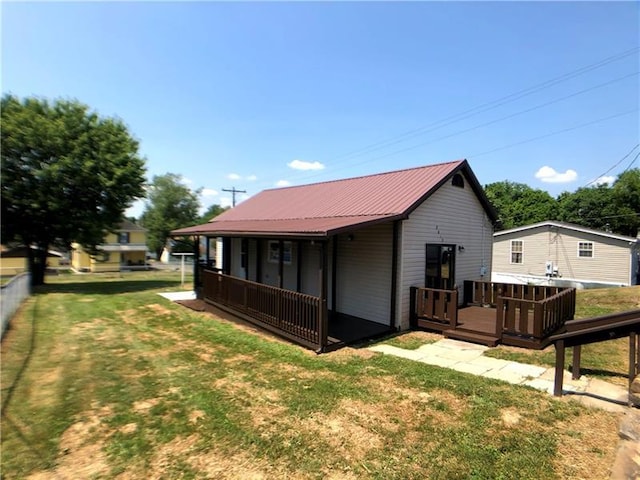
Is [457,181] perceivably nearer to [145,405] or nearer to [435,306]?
[435,306]

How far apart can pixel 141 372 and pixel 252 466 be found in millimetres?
3511

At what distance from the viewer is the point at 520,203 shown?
5691cm

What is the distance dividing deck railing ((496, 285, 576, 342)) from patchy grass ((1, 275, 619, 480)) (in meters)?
2.51

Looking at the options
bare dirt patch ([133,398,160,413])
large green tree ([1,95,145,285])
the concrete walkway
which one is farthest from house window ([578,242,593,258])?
large green tree ([1,95,145,285])

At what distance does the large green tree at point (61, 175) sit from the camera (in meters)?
16.4

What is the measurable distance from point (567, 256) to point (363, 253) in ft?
57.8

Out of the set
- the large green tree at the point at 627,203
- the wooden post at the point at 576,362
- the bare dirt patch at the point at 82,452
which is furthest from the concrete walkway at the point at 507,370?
the large green tree at the point at 627,203

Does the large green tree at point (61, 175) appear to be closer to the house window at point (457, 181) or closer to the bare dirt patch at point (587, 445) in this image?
the house window at point (457, 181)

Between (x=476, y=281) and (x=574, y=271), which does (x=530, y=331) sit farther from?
(x=574, y=271)

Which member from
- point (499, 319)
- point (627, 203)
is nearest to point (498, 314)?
point (499, 319)

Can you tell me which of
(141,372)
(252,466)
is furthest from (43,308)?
(252,466)

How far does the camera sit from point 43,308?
11.9m

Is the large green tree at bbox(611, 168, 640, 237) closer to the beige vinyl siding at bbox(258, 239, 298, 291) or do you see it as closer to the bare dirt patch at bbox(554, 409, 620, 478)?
the beige vinyl siding at bbox(258, 239, 298, 291)

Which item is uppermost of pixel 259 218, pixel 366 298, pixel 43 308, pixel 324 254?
pixel 259 218
